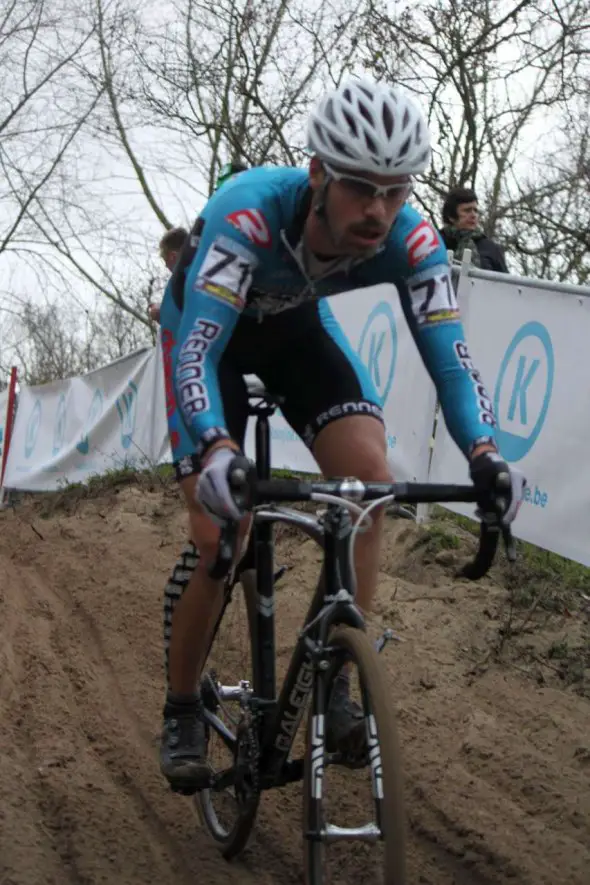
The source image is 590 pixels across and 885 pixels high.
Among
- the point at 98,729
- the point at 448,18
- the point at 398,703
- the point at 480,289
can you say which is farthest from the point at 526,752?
the point at 448,18

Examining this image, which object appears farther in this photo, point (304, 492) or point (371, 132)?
point (371, 132)

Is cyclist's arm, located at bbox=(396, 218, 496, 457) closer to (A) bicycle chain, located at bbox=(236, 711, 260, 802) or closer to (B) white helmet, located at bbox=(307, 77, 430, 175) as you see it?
(B) white helmet, located at bbox=(307, 77, 430, 175)

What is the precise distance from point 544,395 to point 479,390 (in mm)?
2338

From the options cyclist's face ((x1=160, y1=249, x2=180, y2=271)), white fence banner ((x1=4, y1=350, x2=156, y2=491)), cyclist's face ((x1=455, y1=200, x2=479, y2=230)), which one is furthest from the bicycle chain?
white fence banner ((x1=4, y1=350, x2=156, y2=491))

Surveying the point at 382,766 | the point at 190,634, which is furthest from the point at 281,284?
the point at 382,766

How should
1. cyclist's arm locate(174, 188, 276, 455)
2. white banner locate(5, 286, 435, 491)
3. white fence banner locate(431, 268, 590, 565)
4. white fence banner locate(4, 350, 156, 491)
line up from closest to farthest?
cyclist's arm locate(174, 188, 276, 455), white fence banner locate(431, 268, 590, 565), white banner locate(5, 286, 435, 491), white fence banner locate(4, 350, 156, 491)

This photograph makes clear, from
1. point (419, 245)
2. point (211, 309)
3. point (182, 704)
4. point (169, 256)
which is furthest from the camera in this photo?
point (169, 256)

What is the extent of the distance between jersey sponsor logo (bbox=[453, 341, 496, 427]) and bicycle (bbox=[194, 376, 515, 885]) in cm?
38

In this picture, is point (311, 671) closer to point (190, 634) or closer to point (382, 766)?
point (382, 766)

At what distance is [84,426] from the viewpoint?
12547mm

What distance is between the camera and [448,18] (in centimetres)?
1079

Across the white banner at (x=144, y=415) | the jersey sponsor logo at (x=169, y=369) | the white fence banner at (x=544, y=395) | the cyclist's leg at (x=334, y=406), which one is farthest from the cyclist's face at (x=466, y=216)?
the jersey sponsor logo at (x=169, y=369)

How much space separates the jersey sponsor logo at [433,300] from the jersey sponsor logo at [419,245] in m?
0.07

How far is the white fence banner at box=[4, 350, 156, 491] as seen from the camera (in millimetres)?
11016
